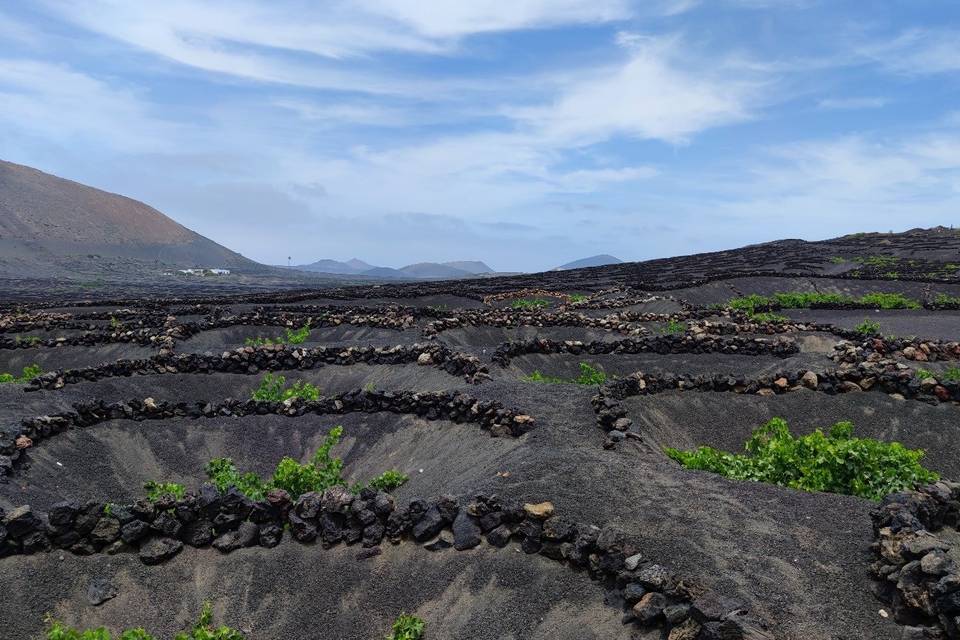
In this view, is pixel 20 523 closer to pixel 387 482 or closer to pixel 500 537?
pixel 387 482

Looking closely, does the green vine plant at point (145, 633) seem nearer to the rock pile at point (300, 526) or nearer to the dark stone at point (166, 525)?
the rock pile at point (300, 526)

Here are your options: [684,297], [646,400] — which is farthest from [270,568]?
[684,297]

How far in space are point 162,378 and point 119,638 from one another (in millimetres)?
12712

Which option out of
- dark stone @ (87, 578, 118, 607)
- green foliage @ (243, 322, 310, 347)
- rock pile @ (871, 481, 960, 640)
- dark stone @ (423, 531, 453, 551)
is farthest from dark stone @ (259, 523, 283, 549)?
green foliage @ (243, 322, 310, 347)

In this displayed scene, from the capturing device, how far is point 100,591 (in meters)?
8.12

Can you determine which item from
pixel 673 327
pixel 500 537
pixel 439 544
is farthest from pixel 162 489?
pixel 673 327

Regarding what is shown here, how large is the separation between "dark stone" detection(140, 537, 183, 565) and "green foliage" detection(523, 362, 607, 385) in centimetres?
1085

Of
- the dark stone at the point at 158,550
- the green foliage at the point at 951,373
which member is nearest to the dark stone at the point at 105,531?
the dark stone at the point at 158,550

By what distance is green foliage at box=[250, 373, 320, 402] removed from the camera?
58.3ft

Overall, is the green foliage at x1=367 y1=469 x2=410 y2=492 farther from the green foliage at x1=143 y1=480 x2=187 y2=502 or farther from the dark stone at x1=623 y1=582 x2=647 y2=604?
the dark stone at x1=623 y1=582 x2=647 y2=604

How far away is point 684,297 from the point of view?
4531 cm

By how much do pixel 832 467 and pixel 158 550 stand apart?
943cm

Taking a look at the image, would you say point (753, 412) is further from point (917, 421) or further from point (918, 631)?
point (918, 631)

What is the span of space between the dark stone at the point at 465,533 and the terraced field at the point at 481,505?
2cm
